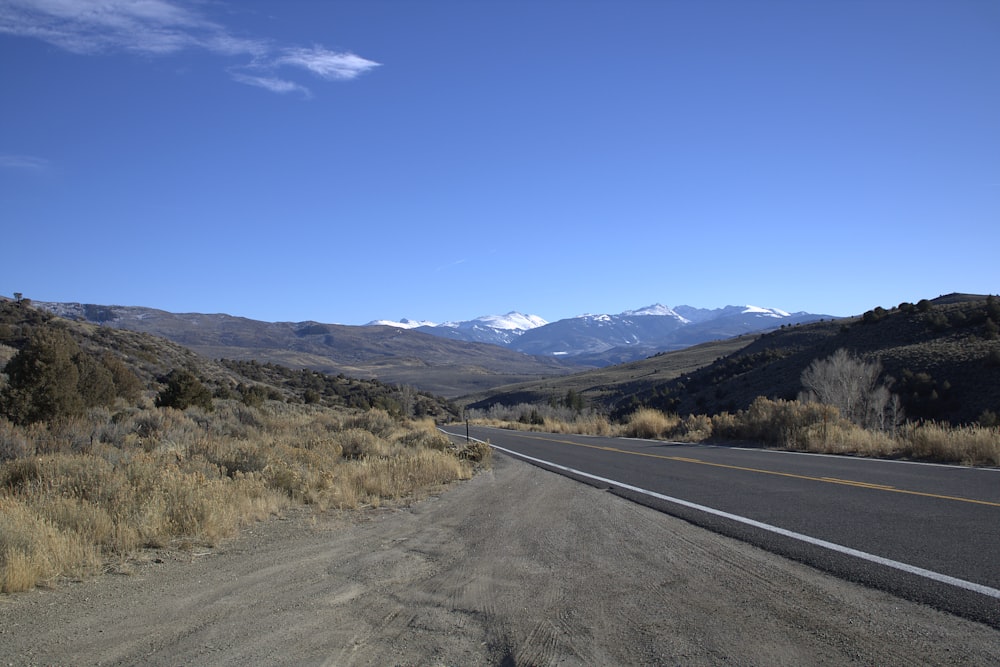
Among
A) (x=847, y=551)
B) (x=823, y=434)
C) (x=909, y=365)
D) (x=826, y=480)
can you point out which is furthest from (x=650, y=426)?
(x=909, y=365)

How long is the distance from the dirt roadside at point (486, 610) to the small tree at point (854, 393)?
29387 mm

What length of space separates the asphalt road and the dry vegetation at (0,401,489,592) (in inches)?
126

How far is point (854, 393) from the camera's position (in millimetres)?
35406

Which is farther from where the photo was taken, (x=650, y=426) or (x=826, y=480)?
(x=650, y=426)

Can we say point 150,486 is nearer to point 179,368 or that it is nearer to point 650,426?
point 650,426

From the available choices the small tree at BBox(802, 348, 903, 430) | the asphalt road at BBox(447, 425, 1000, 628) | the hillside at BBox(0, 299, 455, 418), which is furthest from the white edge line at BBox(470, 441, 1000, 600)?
the small tree at BBox(802, 348, 903, 430)

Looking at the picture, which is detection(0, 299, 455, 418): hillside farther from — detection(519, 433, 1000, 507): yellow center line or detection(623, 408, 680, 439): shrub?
detection(519, 433, 1000, 507): yellow center line

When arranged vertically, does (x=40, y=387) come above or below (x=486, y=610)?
above

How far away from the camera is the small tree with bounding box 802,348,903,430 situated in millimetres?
34394

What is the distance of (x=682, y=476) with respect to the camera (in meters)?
12.9

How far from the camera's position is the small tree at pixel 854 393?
34.4m

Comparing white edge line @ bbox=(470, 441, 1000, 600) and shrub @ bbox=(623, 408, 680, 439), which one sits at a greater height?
white edge line @ bbox=(470, 441, 1000, 600)

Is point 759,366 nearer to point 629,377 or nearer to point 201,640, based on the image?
point 629,377

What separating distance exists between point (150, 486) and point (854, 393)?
3525cm
